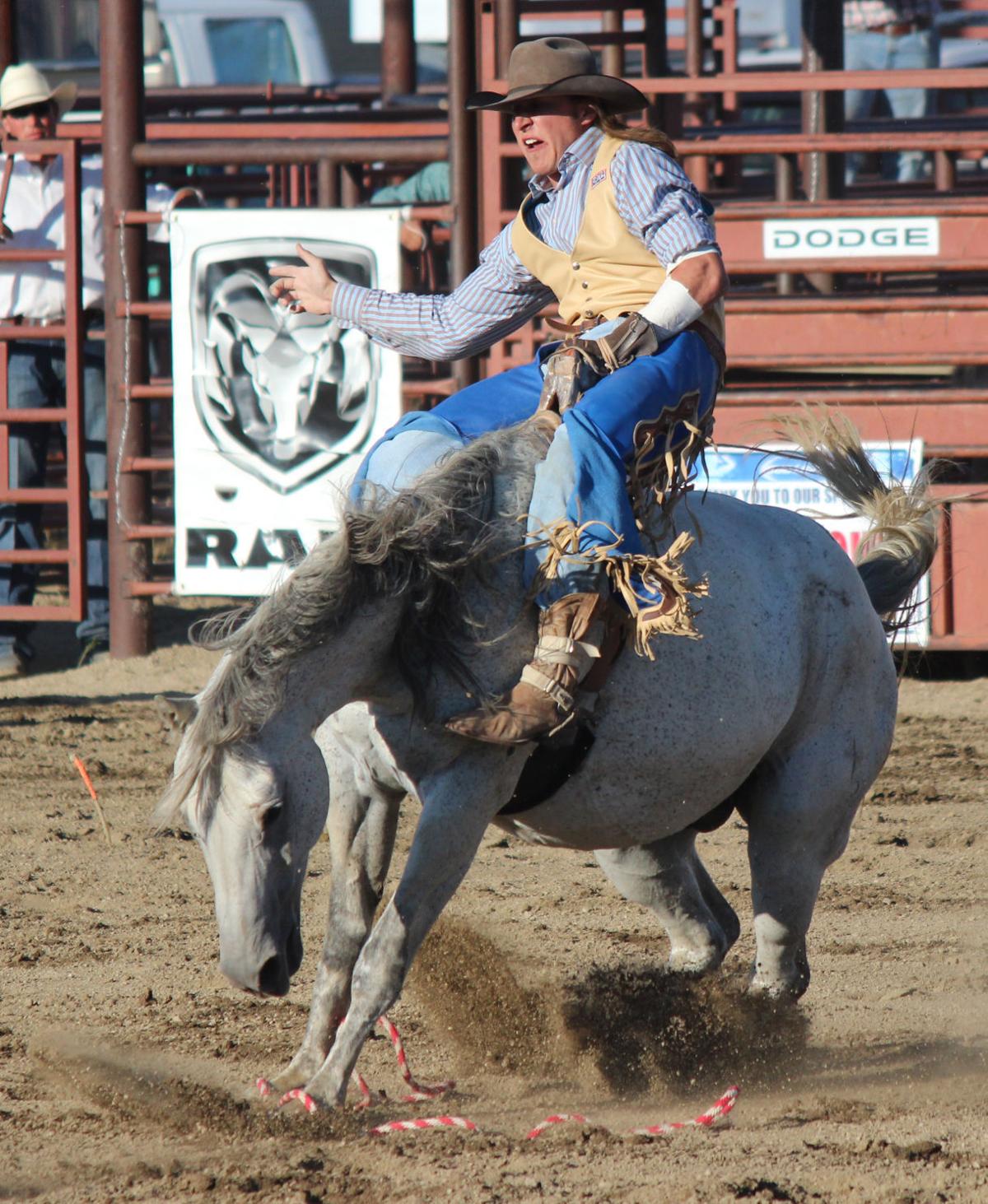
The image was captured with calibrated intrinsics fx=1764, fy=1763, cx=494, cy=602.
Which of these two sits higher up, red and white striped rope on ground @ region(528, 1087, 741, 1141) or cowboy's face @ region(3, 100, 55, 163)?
cowboy's face @ region(3, 100, 55, 163)

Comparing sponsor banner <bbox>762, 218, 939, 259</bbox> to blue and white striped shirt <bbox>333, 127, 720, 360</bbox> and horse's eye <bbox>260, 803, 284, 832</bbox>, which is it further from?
horse's eye <bbox>260, 803, 284, 832</bbox>

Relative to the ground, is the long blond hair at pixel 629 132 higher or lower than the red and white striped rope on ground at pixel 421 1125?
higher

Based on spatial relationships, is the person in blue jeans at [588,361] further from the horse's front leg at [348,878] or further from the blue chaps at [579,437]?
the horse's front leg at [348,878]

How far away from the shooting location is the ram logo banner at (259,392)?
307 inches

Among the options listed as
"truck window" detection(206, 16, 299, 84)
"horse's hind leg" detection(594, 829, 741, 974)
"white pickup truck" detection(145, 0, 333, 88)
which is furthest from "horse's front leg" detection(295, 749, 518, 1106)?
"truck window" detection(206, 16, 299, 84)

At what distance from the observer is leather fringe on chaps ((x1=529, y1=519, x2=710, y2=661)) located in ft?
10.8

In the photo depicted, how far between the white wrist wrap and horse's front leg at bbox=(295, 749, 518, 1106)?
905mm

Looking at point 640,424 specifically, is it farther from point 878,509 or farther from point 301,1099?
point 301,1099

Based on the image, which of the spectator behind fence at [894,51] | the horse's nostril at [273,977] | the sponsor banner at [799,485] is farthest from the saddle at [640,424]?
the spectator behind fence at [894,51]

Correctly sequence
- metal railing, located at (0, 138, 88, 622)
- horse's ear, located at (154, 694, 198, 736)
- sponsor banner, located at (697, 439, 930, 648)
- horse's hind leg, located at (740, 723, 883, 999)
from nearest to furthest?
horse's ear, located at (154, 694, 198, 736), horse's hind leg, located at (740, 723, 883, 999), sponsor banner, located at (697, 439, 930, 648), metal railing, located at (0, 138, 88, 622)

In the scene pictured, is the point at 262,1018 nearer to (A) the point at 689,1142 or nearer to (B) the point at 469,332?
(A) the point at 689,1142

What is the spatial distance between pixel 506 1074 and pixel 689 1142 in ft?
2.00

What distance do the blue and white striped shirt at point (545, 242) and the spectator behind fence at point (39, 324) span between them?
450 centimetres

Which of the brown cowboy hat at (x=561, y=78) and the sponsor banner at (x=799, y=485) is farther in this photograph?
the sponsor banner at (x=799, y=485)
